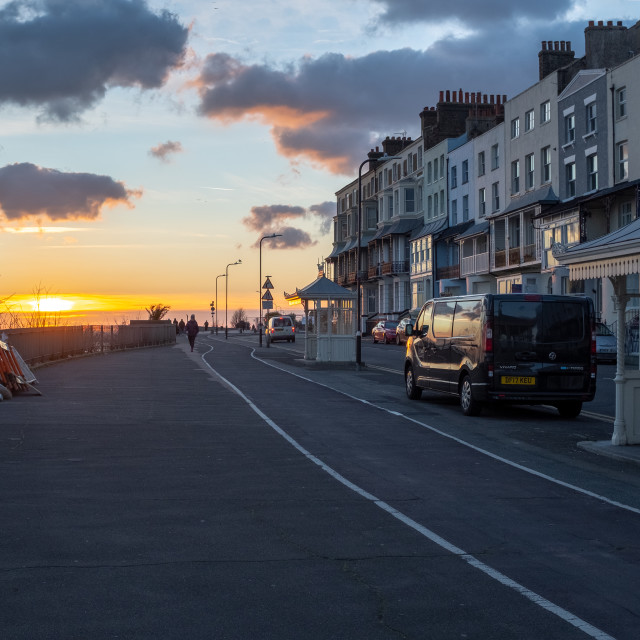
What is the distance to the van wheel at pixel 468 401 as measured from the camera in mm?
17094

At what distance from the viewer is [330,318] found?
34719 millimetres

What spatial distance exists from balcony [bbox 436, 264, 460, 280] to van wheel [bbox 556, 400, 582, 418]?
159 ft

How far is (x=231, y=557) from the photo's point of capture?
684 cm

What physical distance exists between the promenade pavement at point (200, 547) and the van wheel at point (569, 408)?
523 cm

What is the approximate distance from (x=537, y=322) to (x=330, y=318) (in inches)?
721

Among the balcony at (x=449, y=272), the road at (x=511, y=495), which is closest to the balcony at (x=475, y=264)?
the balcony at (x=449, y=272)

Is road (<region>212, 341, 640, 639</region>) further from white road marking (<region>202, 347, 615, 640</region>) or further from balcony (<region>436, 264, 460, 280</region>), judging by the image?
balcony (<region>436, 264, 460, 280</region>)

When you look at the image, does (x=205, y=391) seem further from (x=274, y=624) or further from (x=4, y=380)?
(x=274, y=624)

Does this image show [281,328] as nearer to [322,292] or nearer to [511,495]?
[322,292]

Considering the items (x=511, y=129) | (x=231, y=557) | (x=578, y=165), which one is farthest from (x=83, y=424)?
(x=511, y=129)

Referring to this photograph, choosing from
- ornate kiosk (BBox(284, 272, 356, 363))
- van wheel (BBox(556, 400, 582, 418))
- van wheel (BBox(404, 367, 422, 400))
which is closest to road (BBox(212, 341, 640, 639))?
van wheel (BBox(556, 400, 582, 418))

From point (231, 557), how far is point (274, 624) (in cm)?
156

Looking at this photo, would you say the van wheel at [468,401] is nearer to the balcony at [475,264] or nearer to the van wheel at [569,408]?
the van wheel at [569,408]

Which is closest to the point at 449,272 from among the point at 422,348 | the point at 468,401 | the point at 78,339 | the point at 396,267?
the point at 396,267
